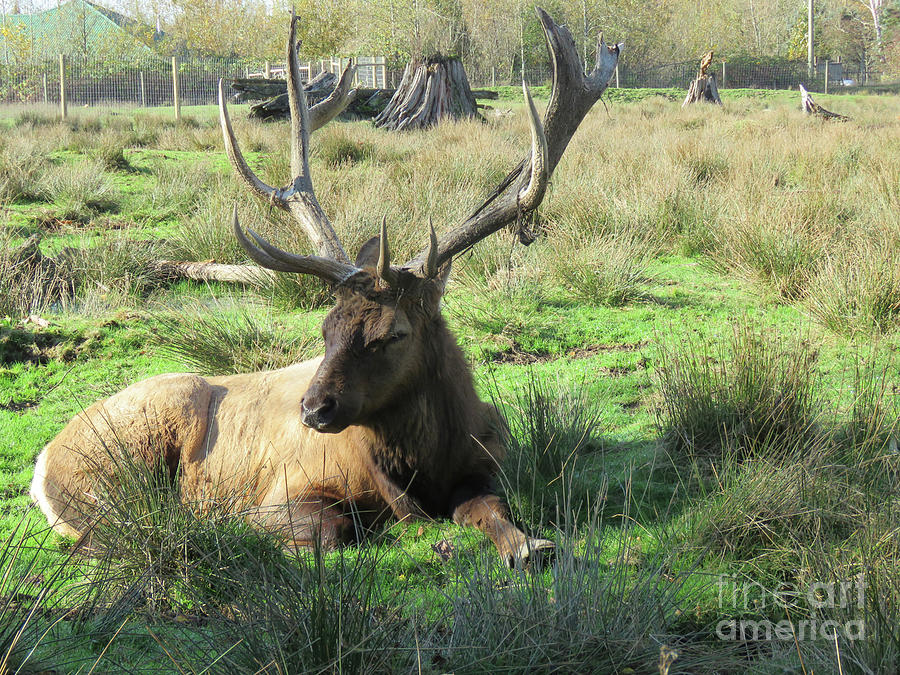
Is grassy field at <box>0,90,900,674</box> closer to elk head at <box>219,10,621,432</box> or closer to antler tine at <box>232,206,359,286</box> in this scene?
elk head at <box>219,10,621,432</box>

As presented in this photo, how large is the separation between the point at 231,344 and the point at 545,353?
256 centimetres

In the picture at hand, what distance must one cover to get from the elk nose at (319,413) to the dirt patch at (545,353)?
2827mm

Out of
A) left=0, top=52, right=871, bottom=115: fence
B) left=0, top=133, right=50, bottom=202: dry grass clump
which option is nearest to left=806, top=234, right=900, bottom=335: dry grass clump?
left=0, top=133, right=50, bottom=202: dry grass clump

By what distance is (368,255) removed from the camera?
Result: 4.42 metres

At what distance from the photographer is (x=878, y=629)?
2209 millimetres

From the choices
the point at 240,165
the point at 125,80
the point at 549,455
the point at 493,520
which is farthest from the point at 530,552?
the point at 125,80

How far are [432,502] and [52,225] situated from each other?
8700mm

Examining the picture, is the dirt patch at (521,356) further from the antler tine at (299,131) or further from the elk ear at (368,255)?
the antler tine at (299,131)

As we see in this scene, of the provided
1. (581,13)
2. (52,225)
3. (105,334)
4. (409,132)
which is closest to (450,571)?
(105,334)

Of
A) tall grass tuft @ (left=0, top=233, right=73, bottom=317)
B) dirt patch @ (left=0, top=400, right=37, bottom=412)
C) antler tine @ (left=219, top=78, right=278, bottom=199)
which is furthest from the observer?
tall grass tuft @ (left=0, top=233, right=73, bottom=317)

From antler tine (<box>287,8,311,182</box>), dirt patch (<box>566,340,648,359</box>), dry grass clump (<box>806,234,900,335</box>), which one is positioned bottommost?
dirt patch (<box>566,340,648,359</box>)

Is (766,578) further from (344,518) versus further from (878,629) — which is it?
(344,518)

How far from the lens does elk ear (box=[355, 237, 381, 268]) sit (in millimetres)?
4327

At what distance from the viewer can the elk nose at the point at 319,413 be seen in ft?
11.5
